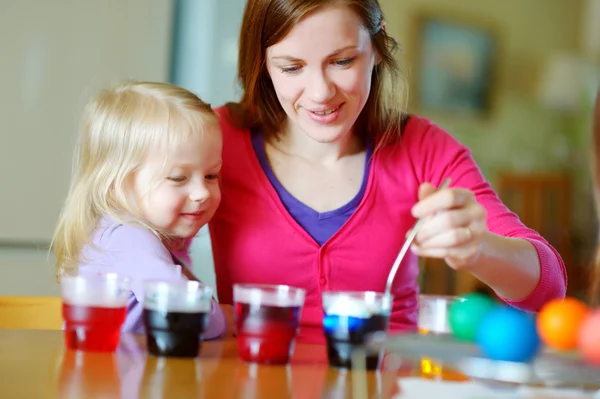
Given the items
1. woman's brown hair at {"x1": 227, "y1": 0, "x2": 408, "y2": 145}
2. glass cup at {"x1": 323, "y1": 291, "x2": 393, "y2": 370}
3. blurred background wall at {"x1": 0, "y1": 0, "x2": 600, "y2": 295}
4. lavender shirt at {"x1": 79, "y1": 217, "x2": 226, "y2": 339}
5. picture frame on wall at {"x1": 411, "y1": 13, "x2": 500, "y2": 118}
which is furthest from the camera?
picture frame on wall at {"x1": 411, "y1": 13, "x2": 500, "y2": 118}

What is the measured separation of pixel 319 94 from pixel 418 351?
90 cm

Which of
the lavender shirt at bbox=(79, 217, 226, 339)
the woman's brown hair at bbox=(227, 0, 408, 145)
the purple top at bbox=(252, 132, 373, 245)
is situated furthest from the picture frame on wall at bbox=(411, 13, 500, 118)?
the lavender shirt at bbox=(79, 217, 226, 339)

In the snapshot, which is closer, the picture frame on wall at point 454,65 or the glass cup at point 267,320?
the glass cup at point 267,320

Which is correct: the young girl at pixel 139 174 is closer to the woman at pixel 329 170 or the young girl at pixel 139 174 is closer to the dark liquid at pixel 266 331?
the woman at pixel 329 170

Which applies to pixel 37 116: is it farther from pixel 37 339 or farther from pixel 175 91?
pixel 37 339

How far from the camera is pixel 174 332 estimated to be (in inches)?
45.1

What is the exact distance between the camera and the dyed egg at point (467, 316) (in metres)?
1.01

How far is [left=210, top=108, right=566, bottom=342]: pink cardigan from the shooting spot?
1.78m

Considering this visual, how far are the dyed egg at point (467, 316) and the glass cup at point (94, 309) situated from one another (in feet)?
1.48

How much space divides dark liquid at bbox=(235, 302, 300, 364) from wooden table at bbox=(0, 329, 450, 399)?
0.7 inches

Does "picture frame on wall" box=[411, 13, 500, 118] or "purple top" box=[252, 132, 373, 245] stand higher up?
"picture frame on wall" box=[411, 13, 500, 118]

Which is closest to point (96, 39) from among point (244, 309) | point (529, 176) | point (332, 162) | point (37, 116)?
point (37, 116)

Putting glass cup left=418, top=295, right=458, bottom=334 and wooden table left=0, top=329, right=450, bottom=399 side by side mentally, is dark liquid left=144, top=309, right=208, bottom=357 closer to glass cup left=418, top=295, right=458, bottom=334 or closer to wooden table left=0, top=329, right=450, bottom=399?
wooden table left=0, top=329, right=450, bottom=399

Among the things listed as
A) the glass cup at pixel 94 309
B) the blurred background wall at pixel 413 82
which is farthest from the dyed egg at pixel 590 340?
the blurred background wall at pixel 413 82
